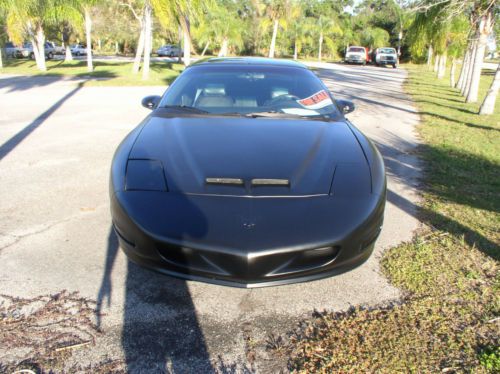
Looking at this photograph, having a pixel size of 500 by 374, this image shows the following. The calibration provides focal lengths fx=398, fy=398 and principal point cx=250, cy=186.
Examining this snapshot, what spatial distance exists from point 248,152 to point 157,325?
124 cm

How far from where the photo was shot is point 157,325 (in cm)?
233

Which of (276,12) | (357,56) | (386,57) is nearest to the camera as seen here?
(276,12)

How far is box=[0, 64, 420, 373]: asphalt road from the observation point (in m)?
2.15

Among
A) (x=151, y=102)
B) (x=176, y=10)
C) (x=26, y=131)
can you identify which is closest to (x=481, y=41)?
(x=176, y=10)

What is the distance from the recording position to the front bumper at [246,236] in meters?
2.09

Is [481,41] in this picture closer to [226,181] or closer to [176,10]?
Result: [176,10]

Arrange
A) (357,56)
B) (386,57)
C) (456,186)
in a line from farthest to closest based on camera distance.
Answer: (357,56) → (386,57) → (456,186)

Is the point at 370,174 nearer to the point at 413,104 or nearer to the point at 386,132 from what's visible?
the point at 386,132

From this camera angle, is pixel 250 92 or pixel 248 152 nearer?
pixel 248 152

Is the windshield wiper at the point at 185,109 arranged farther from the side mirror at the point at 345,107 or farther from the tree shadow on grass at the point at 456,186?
the tree shadow on grass at the point at 456,186

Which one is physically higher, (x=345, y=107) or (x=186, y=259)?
(x=345, y=107)

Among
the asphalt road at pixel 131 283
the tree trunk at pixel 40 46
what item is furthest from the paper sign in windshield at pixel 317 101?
the tree trunk at pixel 40 46

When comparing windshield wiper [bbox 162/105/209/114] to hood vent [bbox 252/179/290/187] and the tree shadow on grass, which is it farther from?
the tree shadow on grass

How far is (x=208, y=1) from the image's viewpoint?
659 inches
